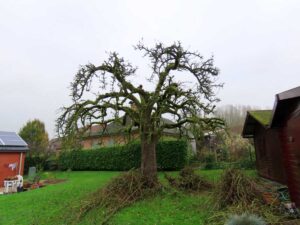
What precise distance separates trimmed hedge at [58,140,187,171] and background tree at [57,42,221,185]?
5.40 meters

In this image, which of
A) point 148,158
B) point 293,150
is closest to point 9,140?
point 148,158

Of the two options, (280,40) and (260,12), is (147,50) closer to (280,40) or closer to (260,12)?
(260,12)

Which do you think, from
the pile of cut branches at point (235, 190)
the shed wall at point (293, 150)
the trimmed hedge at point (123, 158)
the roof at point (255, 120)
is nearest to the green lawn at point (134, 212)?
the pile of cut branches at point (235, 190)

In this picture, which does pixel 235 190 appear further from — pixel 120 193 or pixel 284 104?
pixel 120 193

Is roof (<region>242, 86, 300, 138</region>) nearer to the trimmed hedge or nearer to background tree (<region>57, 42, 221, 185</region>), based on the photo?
background tree (<region>57, 42, 221, 185</region>)

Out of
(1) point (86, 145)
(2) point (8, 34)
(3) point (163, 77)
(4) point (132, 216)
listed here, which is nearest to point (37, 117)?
(1) point (86, 145)

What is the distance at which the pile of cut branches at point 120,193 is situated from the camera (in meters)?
8.09

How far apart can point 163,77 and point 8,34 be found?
1023 cm

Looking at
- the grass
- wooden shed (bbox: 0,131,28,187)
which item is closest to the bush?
wooden shed (bbox: 0,131,28,187)

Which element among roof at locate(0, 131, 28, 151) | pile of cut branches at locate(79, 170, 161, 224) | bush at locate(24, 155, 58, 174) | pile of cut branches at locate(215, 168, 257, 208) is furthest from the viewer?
bush at locate(24, 155, 58, 174)

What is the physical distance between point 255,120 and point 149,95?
6741 mm

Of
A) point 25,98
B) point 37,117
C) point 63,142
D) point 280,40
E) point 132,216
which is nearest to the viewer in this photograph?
point 132,216

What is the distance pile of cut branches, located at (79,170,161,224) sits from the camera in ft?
26.5

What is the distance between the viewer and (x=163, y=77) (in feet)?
37.9
